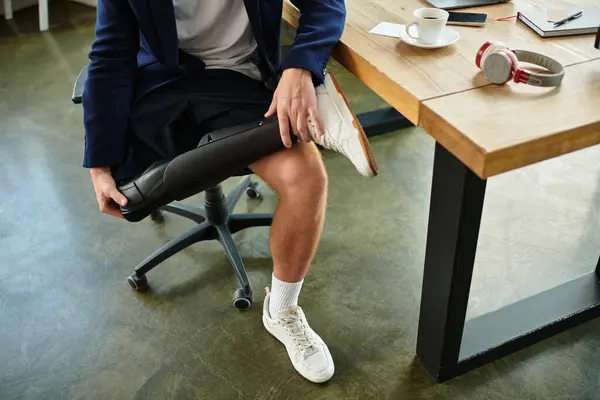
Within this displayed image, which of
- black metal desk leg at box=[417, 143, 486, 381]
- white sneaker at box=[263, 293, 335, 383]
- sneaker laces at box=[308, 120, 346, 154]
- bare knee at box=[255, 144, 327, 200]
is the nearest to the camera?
black metal desk leg at box=[417, 143, 486, 381]

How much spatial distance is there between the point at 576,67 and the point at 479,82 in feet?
0.61

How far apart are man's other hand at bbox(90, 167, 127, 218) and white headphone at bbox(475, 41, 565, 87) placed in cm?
81

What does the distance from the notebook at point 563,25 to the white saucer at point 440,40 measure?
16 cm

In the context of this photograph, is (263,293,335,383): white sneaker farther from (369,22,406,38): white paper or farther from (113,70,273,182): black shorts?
(369,22,406,38): white paper

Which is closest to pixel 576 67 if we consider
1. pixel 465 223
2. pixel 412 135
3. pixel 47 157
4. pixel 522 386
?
pixel 465 223

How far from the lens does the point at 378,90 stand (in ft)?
3.91

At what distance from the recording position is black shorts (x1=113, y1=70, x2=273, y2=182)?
1.43 m

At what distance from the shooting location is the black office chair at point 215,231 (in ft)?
5.63

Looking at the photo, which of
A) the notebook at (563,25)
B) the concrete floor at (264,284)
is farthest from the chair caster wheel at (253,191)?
the notebook at (563,25)

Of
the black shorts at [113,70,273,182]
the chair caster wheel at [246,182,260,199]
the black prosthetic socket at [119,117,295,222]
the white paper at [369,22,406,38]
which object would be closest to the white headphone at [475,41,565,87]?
the white paper at [369,22,406,38]

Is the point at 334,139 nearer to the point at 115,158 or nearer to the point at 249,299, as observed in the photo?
the point at 115,158

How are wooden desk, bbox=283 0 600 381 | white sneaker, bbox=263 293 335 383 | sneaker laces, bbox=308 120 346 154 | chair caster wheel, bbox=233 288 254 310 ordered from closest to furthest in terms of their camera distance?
wooden desk, bbox=283 0 600 381 → sneaker laces, bbox=308 120 346 154 → white sneaker, bbox=263 293 335 383 → chair caster wheel, bbox=233 288 254 310

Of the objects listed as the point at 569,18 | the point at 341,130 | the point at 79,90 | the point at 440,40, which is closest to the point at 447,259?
the point at 341,130

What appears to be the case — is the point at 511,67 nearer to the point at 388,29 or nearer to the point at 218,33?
the point at 388,29
